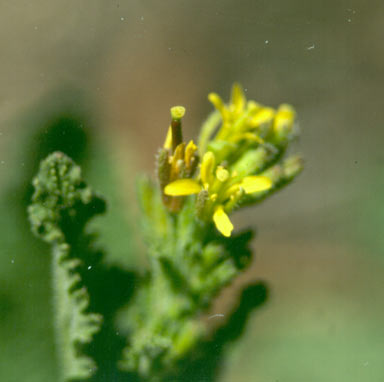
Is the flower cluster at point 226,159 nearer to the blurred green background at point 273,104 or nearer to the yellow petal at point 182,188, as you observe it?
the yellow petal at point 182,188

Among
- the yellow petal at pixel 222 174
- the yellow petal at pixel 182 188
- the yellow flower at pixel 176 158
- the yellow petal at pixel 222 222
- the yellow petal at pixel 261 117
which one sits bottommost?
the yellow petal at pixel 222 222

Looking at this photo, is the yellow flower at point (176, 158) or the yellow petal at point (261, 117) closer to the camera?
the yellow flower at point (176, 158)

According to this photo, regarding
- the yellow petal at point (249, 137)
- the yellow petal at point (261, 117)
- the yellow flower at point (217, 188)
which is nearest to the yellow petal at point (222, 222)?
the yellow flower at point (217, 188)

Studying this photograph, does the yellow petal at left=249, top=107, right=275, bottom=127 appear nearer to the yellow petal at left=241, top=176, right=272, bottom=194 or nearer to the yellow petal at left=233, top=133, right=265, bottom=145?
A: the yellow petal at left=233, top=133, right=265, bottom=145

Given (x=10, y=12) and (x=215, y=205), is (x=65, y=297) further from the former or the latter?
(x=10, y=12)

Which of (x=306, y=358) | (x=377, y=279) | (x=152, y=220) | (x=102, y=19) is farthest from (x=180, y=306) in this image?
(x=102, y=19)

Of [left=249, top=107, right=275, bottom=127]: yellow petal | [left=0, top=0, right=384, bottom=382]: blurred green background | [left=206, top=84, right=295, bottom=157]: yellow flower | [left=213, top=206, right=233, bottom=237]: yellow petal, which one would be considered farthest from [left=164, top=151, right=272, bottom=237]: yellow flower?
[left=0, top=0, right=384, bottom=382]: blurred green background

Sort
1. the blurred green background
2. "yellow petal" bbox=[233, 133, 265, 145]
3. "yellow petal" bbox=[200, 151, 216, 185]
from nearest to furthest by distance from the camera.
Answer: "yellow petal" bbox=[200, 151, 216, 185] < "yellow petal" bbox=[233, 133, 265, 145] < the blurred green background
